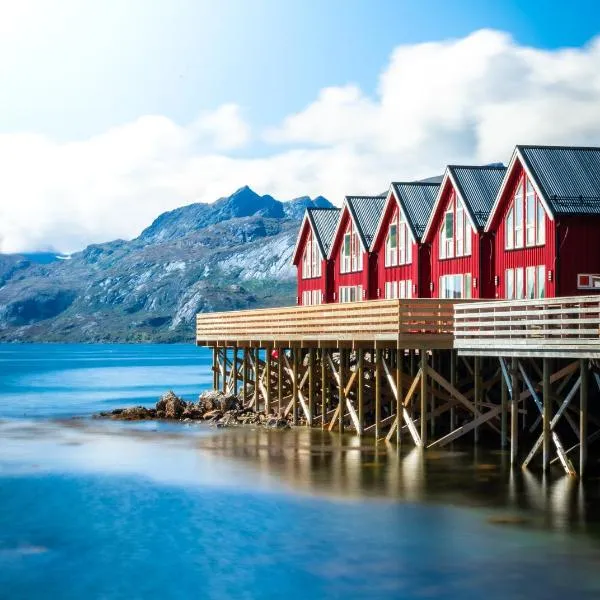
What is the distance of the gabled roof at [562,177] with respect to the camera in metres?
39.8

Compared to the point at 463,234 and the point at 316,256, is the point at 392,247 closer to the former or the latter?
the point at 463,234

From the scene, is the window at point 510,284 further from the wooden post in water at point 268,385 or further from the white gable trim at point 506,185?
the wooden post in water at point 268,385

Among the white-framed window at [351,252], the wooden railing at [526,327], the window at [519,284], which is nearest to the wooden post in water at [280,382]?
the white-framed window at [351,252]

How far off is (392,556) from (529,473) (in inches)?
369

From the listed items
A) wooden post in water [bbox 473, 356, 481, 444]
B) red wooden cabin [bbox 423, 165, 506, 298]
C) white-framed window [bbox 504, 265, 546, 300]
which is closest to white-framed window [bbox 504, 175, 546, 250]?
white-framed window [bbox 504, 265, 546, 300]

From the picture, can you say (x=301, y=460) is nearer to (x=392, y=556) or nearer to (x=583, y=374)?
(x=583, y=374)

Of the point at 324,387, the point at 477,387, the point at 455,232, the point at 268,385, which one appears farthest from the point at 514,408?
the point at 268,385

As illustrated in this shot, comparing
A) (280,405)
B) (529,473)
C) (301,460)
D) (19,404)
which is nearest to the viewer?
(529,473)

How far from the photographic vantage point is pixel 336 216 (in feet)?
207

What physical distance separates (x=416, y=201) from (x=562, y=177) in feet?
35.9

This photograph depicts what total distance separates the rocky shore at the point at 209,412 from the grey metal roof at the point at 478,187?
12.2 m

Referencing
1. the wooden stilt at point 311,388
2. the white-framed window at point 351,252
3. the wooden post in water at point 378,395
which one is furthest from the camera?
the white-framed window at point 351,252

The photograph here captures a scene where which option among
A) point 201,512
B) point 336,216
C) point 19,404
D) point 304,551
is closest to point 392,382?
point 201,512

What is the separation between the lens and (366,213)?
56469 millimetres
